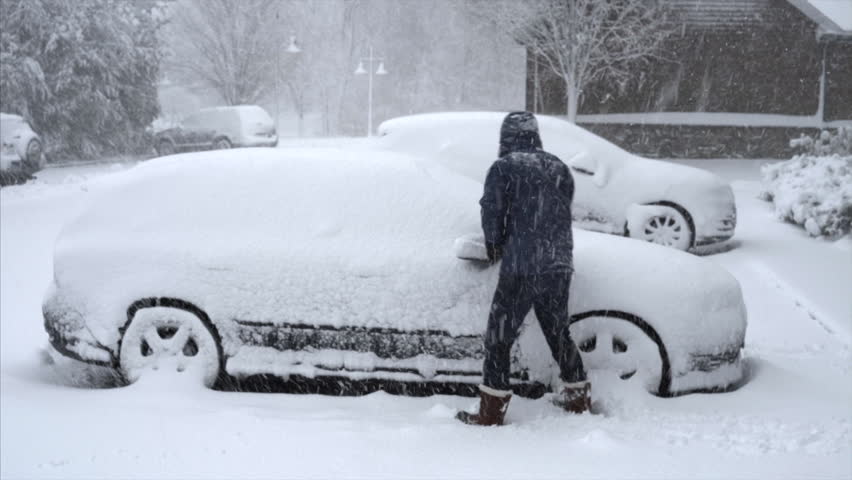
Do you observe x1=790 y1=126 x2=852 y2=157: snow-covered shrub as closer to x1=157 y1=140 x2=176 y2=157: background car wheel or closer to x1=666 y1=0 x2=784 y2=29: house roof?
x1=666 y1=0 x2=784 y2=29: house roof

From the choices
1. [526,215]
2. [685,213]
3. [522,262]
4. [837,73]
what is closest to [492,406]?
[522,262]

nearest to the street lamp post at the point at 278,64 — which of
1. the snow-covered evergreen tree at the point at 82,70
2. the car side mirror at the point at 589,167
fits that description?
the snow-covered evergreen tree at the point at 82,70

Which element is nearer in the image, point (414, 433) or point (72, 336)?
point (414, 433)

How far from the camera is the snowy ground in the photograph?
137 inches

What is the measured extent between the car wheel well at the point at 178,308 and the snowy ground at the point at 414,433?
0.84 ft

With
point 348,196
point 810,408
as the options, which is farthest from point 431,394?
point 810,408

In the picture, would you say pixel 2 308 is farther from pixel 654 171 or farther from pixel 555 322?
pixel 654 171

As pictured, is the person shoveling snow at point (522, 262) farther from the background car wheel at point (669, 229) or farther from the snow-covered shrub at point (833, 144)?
the snow-covered shrub at point (833, 144)

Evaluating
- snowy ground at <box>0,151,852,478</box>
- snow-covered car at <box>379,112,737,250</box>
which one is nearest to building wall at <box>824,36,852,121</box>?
snow-covered car at <box>379,112,737,250</box>

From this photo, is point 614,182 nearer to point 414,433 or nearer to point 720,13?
point 414,433

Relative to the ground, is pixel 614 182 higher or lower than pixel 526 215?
lower

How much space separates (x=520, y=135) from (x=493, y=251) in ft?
2.02

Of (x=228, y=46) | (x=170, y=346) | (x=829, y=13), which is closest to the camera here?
(x=170, y=346)

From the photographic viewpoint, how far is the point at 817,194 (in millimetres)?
10047
